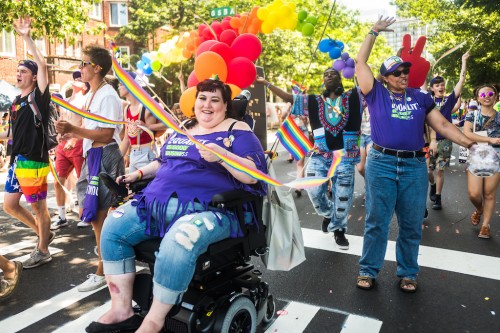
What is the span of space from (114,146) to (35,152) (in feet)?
2.56

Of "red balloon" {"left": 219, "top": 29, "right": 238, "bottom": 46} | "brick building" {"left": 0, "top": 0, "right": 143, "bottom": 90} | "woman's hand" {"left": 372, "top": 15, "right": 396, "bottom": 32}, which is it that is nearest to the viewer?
"woman's hand" {"left": 372, "top": 15, "right": 396, "bottom": 32}

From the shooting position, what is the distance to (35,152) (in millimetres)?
4059

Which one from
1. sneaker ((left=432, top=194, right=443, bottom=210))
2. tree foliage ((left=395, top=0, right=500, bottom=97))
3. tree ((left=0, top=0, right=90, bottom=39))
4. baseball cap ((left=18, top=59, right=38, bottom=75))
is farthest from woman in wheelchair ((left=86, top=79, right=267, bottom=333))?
tree foliage ((left=395, top=0, right=500, bottom=97))

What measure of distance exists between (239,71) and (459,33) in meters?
16.9

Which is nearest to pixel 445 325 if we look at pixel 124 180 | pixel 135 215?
pixel 135 215

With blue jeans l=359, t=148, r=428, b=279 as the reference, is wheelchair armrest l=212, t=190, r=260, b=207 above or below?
above

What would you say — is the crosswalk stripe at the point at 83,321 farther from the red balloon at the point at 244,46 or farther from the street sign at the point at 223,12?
the street sign at the point at 223,12

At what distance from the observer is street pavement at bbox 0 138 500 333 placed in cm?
314

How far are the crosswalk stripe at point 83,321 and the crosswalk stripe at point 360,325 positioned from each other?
70.6 inches

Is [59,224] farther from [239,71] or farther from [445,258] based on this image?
[445,258]

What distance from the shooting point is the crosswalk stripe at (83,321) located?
10.1 ft

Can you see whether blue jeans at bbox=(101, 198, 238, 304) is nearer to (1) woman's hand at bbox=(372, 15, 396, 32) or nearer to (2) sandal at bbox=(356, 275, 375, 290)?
(2) sandal at bbox=(356, 275, 375, 290)

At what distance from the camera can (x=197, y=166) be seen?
271 centimetres

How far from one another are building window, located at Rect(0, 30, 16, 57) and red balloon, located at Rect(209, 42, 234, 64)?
71.1ft
